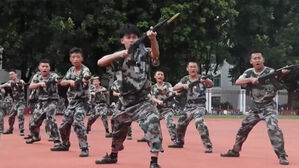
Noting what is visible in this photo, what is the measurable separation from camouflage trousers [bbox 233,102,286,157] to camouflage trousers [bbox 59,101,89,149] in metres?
2.82

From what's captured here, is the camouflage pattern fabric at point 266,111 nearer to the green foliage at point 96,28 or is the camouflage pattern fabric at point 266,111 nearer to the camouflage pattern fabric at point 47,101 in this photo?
the camouflage pattern fabric at point 47,101

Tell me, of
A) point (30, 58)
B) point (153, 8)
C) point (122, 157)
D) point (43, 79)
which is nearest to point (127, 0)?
point (153, 8)

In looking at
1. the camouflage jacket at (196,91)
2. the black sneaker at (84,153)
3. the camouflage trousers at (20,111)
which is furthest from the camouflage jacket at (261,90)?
the camouflage trousers at (20,111)

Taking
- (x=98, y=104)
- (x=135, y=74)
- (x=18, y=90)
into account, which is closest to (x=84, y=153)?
(x=135, y=74)

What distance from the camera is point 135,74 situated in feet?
28.9

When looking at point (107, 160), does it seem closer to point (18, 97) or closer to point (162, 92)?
point (162, 92)

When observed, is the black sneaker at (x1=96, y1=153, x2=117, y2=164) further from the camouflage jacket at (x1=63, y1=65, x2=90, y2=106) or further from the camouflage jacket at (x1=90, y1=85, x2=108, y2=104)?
the camouflage jacket at (x1=90, y1=85, x2=108, y2=104)

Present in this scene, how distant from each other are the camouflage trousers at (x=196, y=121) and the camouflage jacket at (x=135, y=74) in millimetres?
3376

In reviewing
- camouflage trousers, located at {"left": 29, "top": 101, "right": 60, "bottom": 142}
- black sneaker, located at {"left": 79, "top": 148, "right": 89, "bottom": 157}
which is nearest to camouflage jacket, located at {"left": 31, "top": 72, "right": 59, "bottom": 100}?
camouflage trousers, located at {"left": 29, "top": 101, "right": 60, "bottom": 142}

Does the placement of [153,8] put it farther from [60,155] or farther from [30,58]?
[60,155]

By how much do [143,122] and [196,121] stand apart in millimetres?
3626

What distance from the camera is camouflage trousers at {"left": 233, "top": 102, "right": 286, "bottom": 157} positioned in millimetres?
9961

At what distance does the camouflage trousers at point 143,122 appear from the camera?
856cm

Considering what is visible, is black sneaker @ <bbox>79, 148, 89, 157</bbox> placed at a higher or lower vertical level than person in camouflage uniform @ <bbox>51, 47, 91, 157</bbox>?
lower
